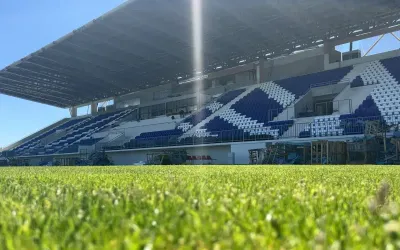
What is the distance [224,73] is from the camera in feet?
107

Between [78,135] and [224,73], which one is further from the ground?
[224,73]

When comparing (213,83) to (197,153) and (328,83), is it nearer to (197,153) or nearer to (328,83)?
(197,153)

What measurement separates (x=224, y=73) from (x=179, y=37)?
8.82 meters

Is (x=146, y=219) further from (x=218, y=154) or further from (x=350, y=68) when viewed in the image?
(x=350, y=68)

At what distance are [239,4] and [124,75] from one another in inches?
679

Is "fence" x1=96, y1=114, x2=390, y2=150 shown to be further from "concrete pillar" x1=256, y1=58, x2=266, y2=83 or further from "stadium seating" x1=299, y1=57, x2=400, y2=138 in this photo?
"concrete pillar" x1=256, y1=58, x2=266, y2=83

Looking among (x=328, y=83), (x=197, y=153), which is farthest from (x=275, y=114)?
(x=197, y=153)

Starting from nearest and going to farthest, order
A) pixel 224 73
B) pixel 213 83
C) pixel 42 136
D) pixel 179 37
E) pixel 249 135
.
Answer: pixel 249 135
pixel 179 37
pixel 224 73
pixel 213 83
pixel 42 136

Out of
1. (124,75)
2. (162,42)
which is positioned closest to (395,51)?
(162,42)

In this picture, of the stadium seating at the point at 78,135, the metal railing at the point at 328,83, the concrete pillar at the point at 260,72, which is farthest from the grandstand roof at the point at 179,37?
the stadium seating at the point at 78,135

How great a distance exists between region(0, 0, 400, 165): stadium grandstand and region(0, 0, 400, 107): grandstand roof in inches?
3.1

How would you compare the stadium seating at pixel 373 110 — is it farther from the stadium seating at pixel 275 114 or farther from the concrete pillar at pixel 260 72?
the concrete pillar at pixel 260 72

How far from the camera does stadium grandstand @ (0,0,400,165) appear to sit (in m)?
20.0

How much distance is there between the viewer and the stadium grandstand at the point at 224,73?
65.8ft
